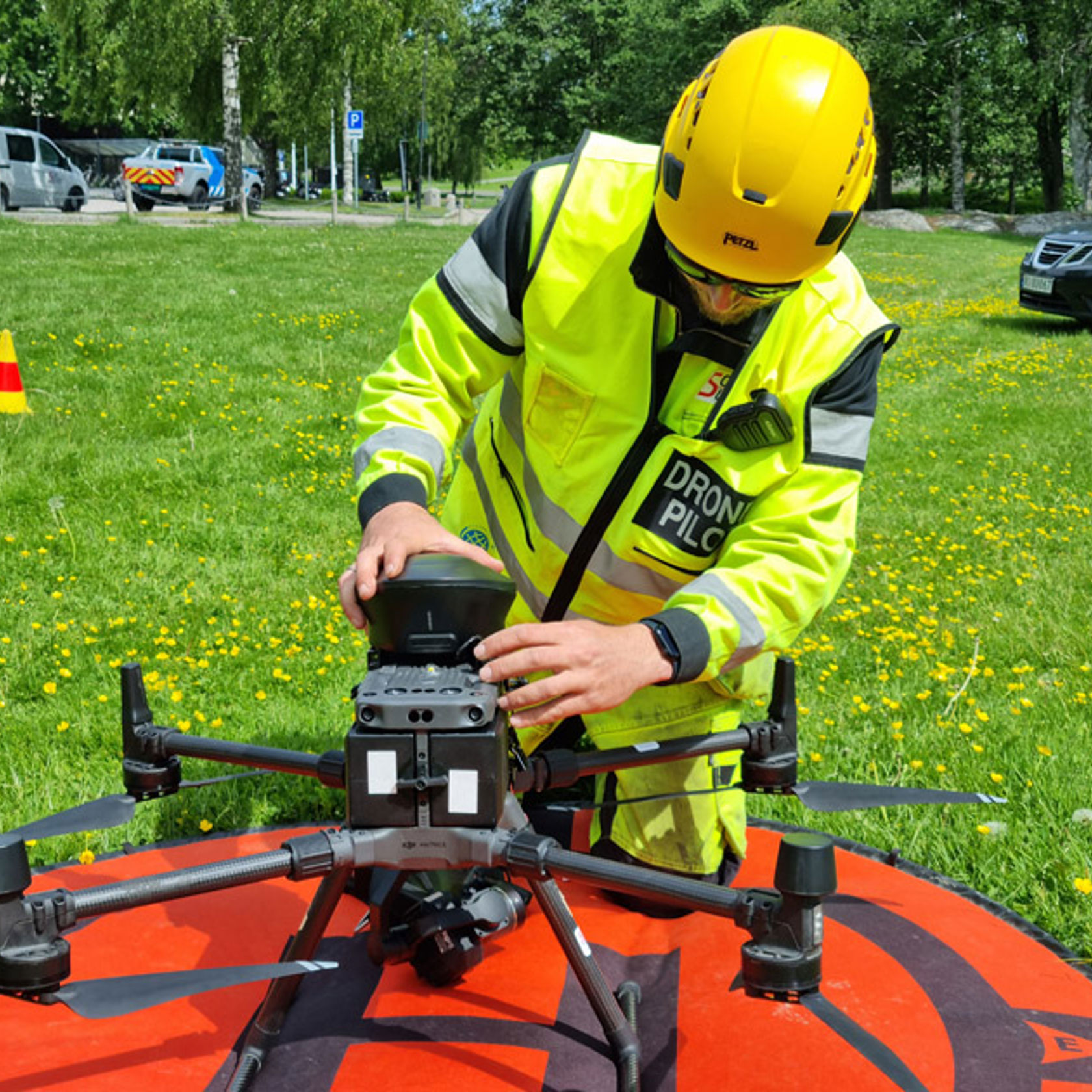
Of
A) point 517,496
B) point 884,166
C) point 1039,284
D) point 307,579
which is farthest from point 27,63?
point 517,496

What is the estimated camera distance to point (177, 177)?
29.9 metres

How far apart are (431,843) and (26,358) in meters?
7.29

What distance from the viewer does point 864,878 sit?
3223 millimetres

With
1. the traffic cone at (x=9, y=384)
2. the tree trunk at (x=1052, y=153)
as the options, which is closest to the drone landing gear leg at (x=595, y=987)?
the traffic cone at (x=9, y=384)

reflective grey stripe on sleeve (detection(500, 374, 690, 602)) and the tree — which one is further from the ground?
the tree

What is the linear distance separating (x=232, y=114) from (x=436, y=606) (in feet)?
76.7

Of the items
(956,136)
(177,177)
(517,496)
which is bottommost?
(517,496)

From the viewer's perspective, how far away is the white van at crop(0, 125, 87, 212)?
73.6 ft

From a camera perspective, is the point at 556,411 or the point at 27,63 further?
the point at 27,63

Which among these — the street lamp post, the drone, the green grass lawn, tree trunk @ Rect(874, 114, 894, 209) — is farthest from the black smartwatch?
tree trunk @ Rect(874, 114, 894, 209)

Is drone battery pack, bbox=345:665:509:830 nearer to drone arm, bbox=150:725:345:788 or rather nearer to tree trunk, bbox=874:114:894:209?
drone arm, bbox=150:725:345:788

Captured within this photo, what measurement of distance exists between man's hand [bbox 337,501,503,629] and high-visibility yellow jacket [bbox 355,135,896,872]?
80 millimetres

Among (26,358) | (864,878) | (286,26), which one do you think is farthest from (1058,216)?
(864,878)

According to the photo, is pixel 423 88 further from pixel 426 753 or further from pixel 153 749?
pixel 426 753
